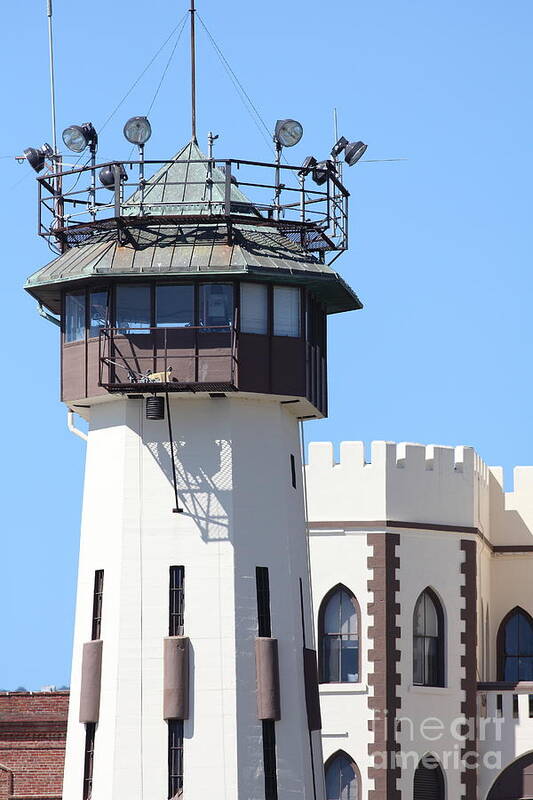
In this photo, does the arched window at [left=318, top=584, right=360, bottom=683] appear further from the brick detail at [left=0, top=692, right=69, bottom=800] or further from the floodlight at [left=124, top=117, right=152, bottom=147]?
the floodlight at [left=124, top=117, right=152, bottom=147]

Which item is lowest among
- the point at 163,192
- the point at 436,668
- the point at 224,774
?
the point at 224,774

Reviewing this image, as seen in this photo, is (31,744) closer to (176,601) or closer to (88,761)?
(88,761)

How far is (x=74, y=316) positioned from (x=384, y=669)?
16.0 m

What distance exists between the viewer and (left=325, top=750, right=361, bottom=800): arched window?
59.4 m

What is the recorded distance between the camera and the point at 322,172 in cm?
4812

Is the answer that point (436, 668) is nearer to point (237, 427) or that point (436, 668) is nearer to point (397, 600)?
point (397, 600)

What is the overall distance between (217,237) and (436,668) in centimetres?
1801

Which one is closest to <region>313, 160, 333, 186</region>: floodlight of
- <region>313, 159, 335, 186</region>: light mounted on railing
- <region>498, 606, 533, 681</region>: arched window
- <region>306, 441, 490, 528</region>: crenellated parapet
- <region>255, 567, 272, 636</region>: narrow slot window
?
<region>313, 159, 335, 186</region>: light mounted on railing

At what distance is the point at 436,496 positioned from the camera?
62281 mm

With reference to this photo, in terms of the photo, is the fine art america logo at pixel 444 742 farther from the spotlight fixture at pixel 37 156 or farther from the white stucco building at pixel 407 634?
the spotlight fixture at pixel 37 156

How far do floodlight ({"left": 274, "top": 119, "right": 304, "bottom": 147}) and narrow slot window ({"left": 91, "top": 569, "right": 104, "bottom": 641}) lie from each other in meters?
9.69

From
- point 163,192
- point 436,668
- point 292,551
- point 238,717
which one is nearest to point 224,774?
point 238,717

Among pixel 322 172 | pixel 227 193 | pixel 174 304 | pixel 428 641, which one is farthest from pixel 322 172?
pixel 428 641

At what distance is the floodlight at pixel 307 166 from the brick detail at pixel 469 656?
16875mm
